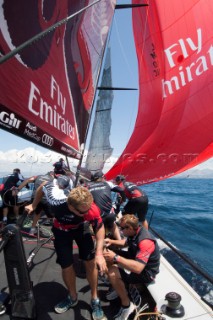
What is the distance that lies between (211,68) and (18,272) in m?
5.27

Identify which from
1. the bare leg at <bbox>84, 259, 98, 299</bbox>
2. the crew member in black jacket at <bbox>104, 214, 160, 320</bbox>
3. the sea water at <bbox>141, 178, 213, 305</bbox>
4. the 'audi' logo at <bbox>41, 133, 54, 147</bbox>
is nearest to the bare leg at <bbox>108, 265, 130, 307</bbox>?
the crew member in black jacket at <bbox>104, 214, 160, 320</bbox>

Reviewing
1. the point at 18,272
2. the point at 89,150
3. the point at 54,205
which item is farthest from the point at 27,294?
the point at 89,150

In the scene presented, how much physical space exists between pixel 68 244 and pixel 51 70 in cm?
203

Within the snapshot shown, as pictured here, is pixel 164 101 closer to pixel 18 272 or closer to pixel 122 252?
pixel 122 252

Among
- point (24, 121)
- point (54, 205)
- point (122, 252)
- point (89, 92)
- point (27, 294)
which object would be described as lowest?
point (27, 294)

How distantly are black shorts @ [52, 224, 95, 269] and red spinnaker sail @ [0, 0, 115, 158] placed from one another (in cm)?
104

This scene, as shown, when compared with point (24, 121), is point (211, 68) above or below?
above

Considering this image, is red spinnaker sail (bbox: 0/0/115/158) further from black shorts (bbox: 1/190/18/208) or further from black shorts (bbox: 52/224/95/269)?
black shorts (bbox: 1/190/18/208)

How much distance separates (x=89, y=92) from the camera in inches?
188

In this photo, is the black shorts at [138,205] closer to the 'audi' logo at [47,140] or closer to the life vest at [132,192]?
the life vest at [132,192]

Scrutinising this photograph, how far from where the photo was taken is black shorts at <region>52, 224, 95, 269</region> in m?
2.68

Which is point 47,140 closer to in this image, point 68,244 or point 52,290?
point 68,244

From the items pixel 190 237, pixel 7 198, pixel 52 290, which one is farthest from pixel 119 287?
pixel 190 237

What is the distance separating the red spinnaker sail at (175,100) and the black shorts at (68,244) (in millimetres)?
2683
